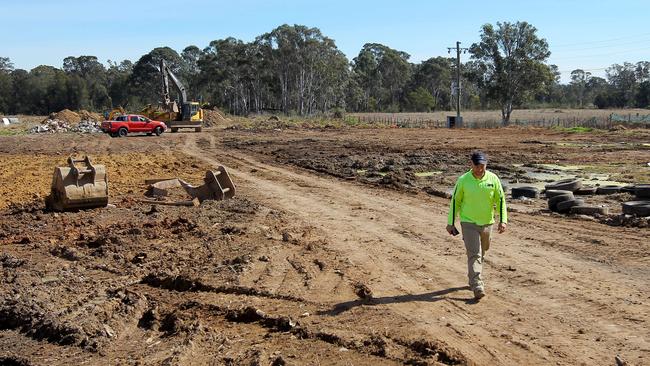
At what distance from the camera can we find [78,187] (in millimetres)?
13750

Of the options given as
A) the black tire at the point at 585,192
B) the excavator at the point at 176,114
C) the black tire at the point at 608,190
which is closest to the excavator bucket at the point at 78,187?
the black tire at the point at 585,192

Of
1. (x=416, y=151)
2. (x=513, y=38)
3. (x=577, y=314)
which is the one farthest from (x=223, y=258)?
(x=513, y=38)

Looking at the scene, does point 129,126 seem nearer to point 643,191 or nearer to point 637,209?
point 643,191

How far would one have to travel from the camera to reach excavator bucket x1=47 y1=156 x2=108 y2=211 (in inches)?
535

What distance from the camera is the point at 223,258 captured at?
32.5ft

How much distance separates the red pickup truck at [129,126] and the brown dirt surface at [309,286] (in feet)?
93.8

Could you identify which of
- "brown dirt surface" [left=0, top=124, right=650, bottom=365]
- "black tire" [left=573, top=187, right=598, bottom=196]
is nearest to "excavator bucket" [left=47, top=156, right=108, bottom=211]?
"brown dirt surface" [left=0, top=124, right=650, bottom=365]

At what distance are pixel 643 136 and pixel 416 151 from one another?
19274 mm

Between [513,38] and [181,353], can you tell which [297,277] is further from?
[513,38]

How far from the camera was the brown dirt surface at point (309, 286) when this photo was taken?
6.28m

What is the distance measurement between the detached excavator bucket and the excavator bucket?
1940 mm

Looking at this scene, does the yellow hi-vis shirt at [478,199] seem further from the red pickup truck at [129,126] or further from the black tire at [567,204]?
the red pickup truck at [129,126]

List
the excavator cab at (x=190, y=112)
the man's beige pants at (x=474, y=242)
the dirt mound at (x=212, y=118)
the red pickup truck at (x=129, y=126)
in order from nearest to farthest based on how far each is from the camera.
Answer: the man's beige pants at (x=474, y=242) < the red pickup truck at (x=129, y=126) < the excavator cab at (x=190, y=112) < the dirt mound at (x=212, y=118)

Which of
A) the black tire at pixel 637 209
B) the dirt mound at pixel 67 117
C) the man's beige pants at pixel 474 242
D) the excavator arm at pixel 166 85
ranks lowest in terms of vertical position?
the black tire at pixel 637 209
